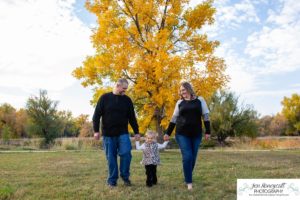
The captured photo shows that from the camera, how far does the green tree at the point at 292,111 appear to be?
5009 centimetres

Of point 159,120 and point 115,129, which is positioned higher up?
point 159,120

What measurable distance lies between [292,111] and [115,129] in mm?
48410

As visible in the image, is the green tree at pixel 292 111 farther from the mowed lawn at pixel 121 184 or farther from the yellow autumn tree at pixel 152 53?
the mowed lawn at pixel 121 184

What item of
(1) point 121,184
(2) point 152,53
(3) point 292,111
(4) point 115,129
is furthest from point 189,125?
(3) point 292,111

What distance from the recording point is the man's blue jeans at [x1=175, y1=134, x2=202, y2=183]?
20.9 feet

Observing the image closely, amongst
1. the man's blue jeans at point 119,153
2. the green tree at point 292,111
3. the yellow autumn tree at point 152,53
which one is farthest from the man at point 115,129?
the green tree at point 292,111

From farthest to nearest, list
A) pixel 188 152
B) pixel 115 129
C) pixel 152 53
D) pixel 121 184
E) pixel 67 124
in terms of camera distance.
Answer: pixel 67 124
pixel 152 53
pixel 121 184
pixel 115 129
pixel 188 152

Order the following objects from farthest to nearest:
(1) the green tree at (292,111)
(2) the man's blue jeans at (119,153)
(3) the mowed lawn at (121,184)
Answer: (1) the green tree at (292,111) → (2) the man's blue jeans at (119,153) → (3) the mowed lawn at (121,184)

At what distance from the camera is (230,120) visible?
89.7 feet

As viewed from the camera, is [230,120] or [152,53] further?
[230,120]

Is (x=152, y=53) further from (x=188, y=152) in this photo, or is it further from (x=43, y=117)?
(x=43, y=117)

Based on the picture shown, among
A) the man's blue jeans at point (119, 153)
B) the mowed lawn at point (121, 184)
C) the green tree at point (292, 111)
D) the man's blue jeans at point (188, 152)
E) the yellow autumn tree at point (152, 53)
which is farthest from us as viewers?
the green tree at point (292, 111)

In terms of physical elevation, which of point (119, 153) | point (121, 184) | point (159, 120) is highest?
point (159, 120)

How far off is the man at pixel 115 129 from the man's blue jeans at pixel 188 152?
103cm
